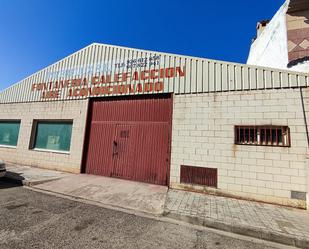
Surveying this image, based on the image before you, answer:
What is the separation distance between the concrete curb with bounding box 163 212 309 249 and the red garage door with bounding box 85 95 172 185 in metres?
2.86

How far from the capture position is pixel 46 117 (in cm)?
1035

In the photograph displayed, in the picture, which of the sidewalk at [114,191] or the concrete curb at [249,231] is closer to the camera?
the concrete curb at [249,231]

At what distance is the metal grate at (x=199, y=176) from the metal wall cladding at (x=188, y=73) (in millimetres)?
3050

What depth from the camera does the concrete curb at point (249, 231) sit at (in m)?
3.68

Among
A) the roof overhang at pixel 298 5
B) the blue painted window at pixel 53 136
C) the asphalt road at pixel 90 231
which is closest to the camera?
the asphalt road at pixel 90 231

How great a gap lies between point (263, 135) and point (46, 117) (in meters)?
10.8

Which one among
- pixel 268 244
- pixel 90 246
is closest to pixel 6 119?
pixel 90 246

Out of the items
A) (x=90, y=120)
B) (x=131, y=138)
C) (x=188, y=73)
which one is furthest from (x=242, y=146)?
(x=90, y=120)

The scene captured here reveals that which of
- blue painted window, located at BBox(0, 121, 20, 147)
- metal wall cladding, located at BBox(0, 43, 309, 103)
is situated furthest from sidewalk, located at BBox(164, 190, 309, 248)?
blue painted window, located at BBox(0, 121, 20, 147)

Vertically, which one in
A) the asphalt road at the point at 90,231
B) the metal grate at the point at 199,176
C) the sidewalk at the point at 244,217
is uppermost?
the metal grate at the point at 199,176

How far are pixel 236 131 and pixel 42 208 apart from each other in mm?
6515

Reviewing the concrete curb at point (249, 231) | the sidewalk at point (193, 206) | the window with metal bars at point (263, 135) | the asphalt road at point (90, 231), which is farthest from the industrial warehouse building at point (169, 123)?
the asphalt road at point (90, 231)

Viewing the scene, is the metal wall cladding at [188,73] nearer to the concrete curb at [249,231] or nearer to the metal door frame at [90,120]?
the metal door frame at [90,120]

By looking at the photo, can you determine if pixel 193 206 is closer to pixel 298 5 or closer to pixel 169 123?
pixel 169 123
